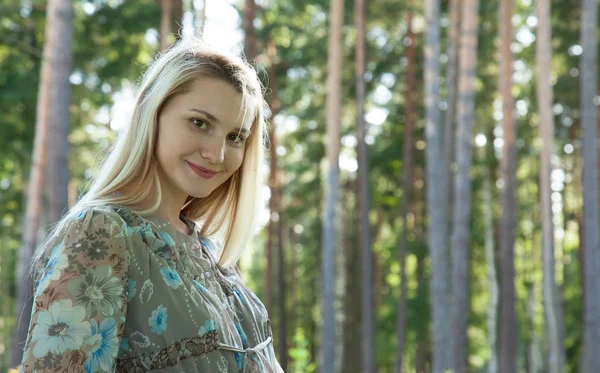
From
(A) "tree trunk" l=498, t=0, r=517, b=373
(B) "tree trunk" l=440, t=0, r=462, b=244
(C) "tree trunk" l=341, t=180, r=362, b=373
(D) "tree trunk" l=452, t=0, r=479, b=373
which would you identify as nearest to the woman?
(D) "tree trunk" l=452, t=0, r=479, b=373

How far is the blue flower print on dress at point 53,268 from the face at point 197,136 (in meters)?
0.36

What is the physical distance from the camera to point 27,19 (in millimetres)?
13781

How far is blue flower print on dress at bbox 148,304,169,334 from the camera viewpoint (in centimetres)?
153

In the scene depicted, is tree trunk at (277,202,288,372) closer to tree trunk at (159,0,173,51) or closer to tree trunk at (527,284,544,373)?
tree trunk at (527,284,544,373)

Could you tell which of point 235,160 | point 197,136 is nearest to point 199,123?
point 197,136

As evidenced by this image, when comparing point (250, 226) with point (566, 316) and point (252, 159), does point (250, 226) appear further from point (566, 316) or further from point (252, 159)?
point (566, 316)

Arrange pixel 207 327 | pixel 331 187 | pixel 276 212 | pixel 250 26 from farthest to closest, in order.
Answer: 1. pixel 276 212
2. pixel 331 187
3. pixel 250 26
4. pixel 207 327

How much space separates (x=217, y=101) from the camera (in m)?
1.75

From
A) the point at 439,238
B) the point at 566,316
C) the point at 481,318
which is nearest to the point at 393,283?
the point at 481,318

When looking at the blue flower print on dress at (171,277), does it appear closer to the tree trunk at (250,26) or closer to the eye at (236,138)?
the eye at (236,138)

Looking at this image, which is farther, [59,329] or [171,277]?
[171,277]

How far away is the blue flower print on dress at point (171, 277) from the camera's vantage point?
1.58m

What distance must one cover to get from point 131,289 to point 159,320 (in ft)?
0.27

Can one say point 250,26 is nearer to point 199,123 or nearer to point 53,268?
point 199,123
